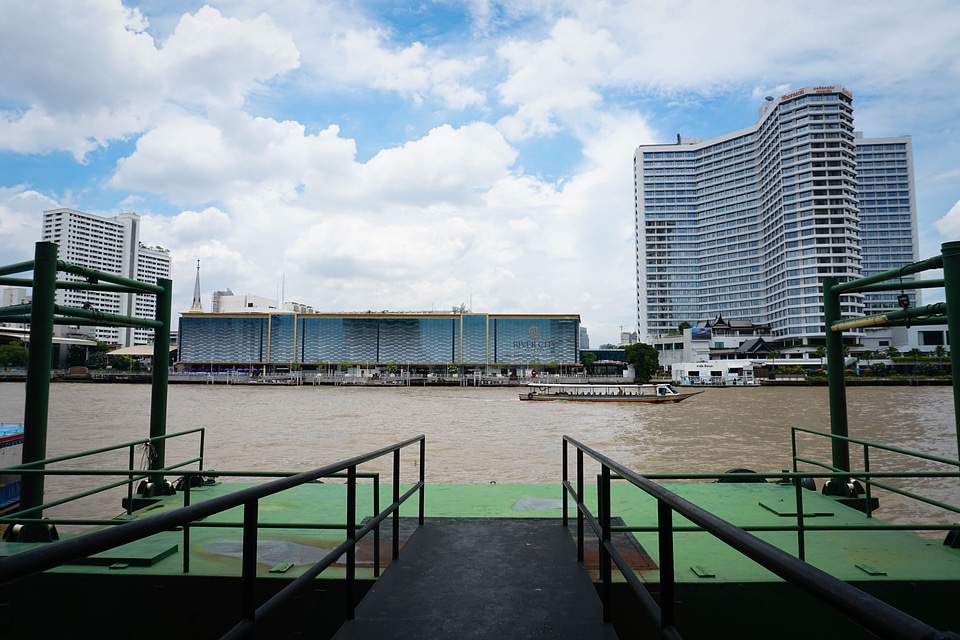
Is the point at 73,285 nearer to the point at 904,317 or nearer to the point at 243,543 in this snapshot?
the point at 243,543

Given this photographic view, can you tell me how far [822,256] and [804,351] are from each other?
17544mm

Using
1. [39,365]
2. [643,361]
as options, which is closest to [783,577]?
[39,365]

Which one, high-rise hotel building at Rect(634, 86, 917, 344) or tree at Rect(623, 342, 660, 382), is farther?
high-rise hotel building at Rect(634, 86, 917, 344)

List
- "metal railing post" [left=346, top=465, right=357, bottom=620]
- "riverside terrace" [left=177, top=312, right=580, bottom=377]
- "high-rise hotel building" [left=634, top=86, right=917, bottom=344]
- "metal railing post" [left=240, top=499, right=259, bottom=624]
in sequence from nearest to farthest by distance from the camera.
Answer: "metal railing post" [left=240, top=499, right=259, bottom=624] → "metal railing post" [left=346, top=465, right=357, bottom=620] → "high-rise hotel building" [left=634, top=86, right=917, bottom=344] → "riverside terrace" [left=177, top=312, right=580, bottom=377]

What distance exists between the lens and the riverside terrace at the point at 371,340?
355 feet

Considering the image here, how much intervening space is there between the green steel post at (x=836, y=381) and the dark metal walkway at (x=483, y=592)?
4621 millimetres

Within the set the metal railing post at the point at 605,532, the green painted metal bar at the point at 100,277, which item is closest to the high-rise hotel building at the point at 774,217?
the green painted metal bar at the point at 100,277

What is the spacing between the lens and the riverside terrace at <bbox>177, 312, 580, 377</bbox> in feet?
355

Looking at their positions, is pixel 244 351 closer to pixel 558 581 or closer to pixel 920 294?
pixel 558 581

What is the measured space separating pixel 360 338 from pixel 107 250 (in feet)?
374

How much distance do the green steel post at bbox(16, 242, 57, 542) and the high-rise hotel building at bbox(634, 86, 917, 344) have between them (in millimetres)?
102903

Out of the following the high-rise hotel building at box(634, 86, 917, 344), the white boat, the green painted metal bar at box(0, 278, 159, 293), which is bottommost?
the white boat

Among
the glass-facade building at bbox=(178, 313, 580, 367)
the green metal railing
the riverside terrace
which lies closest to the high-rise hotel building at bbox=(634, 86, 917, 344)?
the riverside terrace

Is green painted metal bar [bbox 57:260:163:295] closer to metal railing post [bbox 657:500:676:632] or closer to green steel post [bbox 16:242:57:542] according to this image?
green steel post [bbox 16:242:57:542]
